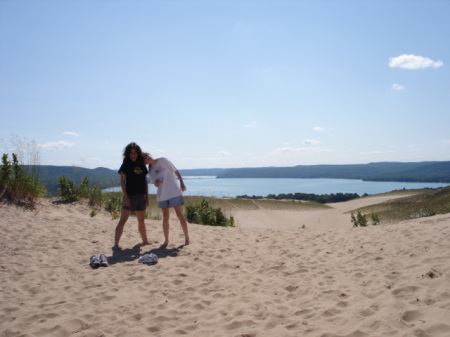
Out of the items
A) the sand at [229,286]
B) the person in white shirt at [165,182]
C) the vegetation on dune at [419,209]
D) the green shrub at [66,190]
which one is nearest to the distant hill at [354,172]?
the vegetation on dune at [419,209]

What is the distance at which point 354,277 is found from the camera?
462cm

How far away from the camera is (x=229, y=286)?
4516mm

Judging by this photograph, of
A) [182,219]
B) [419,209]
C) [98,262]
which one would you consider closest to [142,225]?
[182,219]

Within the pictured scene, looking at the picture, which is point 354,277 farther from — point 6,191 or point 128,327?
point 6,191

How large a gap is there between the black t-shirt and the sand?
125 cm

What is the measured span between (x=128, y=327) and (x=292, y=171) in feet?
527

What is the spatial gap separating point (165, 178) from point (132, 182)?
2.15 feet

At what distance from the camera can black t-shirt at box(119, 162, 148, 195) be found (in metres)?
6.27

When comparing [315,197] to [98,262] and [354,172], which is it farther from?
[354,172]

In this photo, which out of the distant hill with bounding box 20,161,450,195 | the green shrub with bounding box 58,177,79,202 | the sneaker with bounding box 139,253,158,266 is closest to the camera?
the sneaker with bounding box 139,253,158,266

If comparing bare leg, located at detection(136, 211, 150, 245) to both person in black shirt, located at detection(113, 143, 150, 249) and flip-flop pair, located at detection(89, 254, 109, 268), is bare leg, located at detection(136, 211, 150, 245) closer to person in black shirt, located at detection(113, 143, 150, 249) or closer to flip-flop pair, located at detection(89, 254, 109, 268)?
person in black shirt, located at detection(113, 143, 150, 249)

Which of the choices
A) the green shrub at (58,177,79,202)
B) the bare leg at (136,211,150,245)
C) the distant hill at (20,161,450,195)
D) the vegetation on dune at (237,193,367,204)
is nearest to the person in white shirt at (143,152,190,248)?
the bare leg at (136,211,150,245)

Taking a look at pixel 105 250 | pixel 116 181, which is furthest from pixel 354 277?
pixel 116 181

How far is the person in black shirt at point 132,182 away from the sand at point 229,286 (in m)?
0.83
